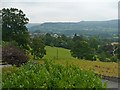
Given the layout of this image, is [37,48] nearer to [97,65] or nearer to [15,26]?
[15,26]

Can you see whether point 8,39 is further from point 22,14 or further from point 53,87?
point 53,87

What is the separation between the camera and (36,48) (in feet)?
69.4

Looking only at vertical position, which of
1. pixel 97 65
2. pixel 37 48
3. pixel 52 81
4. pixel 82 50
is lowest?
pixel 82 50

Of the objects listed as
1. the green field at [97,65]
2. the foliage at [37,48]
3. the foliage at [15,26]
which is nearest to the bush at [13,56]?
the green field at [97,65]

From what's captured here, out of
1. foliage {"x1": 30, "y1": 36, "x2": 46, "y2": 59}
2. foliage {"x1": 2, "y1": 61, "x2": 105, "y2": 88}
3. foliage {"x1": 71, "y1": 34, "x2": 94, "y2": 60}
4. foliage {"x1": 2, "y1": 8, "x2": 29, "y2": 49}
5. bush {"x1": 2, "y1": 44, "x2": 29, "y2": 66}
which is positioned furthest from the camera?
foliage {"x1": 71, "y1": 34, "x2": 94, "y2": 60}

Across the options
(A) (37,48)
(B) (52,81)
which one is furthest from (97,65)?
(B) (52,81)

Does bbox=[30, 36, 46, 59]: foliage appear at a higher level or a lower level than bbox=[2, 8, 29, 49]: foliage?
lower

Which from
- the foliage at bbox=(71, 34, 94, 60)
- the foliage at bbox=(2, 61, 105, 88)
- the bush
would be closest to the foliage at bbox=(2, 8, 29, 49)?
the foliage at bbox=(71, 34, 94, 60)

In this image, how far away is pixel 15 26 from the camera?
2284 cm

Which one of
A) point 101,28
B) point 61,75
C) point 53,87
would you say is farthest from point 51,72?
point 101,28

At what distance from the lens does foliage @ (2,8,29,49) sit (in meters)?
22.5

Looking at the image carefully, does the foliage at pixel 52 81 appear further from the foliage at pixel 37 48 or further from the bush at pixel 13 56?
the foliage at pixel 37 48

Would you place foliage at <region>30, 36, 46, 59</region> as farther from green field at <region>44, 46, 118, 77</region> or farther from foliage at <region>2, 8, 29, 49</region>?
green field at <region>44, 46, 118, 77</region>

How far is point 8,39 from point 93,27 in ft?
121
